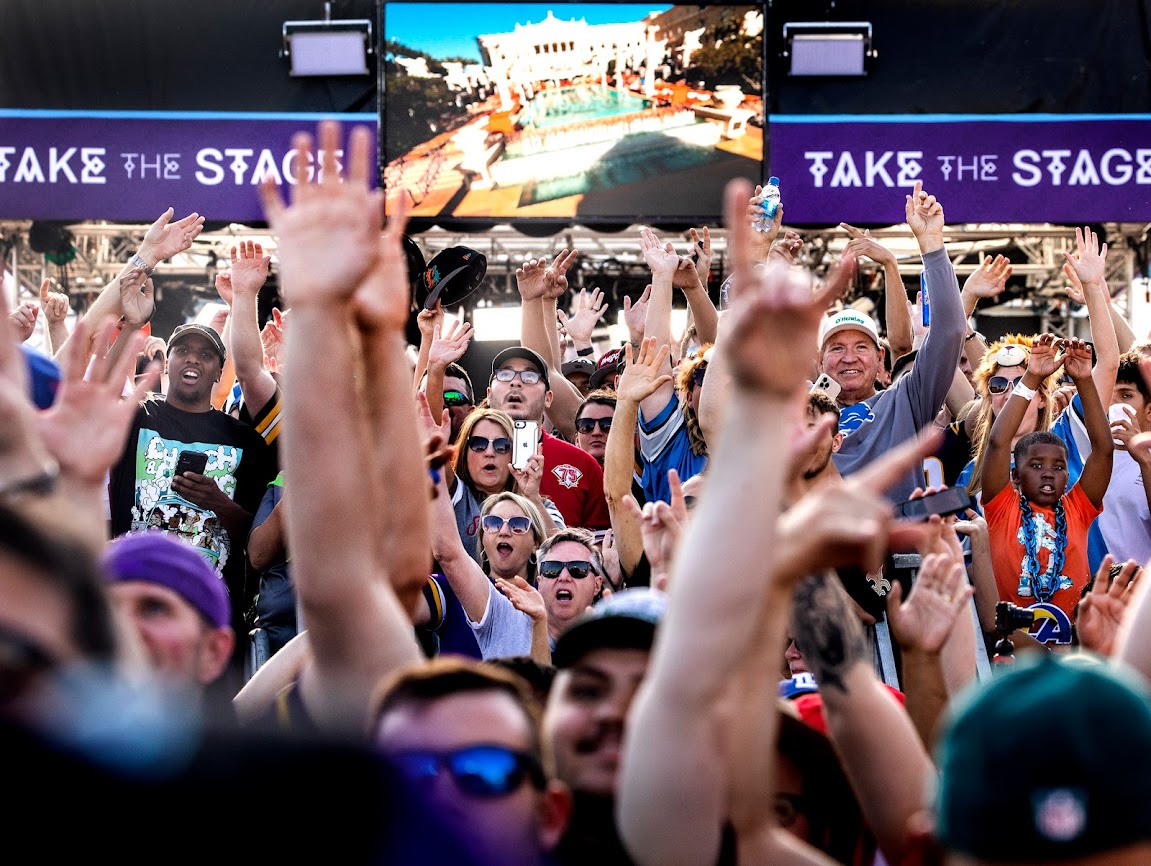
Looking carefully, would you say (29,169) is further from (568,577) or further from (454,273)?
(568,577)

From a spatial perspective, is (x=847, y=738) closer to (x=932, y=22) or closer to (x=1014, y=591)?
(x=1014, y=591)

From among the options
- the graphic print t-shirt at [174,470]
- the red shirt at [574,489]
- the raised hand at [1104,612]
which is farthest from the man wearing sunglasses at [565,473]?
the raised hand at [1104,612]

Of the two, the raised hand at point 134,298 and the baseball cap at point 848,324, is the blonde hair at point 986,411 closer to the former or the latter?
the baseball cap at point 848,324

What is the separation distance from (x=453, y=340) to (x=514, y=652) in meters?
1.84

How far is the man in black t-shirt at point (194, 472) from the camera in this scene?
5.33m

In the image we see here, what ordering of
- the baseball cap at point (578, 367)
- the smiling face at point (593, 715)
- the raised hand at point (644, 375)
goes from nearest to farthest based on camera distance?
the smiling face at point (593, 715) → the raised hand at point (644, 375) → the baseball cap at point (578, 367)

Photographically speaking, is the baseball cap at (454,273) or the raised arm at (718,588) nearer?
the raised arm at (718,588)

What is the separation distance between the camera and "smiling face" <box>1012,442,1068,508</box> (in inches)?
225

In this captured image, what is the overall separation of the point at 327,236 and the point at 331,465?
386 mm

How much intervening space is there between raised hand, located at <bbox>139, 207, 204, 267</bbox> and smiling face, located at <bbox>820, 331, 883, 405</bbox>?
9.31 feet

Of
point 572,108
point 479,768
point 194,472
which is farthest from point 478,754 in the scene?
point 572,108

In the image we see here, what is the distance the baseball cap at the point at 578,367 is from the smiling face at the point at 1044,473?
3.02 m

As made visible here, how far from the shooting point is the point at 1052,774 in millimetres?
1652

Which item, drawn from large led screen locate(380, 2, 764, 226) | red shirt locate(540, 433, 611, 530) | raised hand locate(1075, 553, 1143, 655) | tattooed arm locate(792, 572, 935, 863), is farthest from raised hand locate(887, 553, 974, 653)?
large led screen locate(380, 2, 764, 226)
